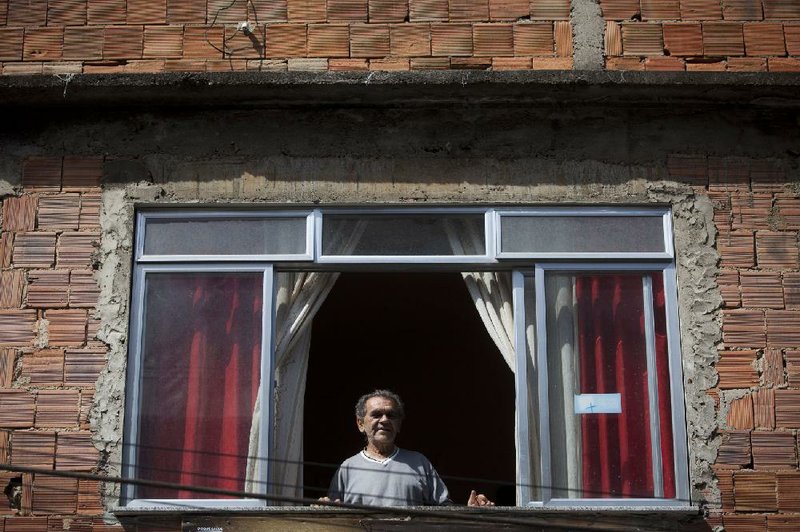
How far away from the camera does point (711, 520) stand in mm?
6855

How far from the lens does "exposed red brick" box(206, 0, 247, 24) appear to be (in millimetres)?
7734

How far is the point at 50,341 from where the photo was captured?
7160 mm

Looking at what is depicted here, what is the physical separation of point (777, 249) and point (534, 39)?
2.04 meters

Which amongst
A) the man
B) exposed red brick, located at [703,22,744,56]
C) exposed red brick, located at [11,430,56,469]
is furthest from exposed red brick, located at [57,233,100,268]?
exposed red brick, located at [703,22,744,56]

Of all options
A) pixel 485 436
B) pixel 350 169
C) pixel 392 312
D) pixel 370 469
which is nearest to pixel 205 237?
pixel 350 169

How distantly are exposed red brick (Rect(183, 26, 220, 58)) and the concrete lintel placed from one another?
1.20ft

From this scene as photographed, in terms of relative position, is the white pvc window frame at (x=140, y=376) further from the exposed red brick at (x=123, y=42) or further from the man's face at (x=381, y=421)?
the exposed red brick at (x=123, y=42)

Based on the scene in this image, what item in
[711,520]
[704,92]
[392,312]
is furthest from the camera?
[392,312]

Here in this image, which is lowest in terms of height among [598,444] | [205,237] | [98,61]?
[598,444]

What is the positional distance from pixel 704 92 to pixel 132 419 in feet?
13.3

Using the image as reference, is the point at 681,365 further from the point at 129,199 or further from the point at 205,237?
the point at 129,199

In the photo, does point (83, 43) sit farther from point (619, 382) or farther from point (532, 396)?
point (619, 382)

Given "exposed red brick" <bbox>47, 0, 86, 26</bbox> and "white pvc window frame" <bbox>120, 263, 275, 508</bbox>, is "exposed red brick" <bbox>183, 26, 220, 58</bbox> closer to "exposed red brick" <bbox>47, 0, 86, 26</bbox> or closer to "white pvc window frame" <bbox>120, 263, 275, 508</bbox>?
"exposed red brick" <bbox>47, 0, 86, 26</bbox>

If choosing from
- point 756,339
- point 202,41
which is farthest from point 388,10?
point 756,339
